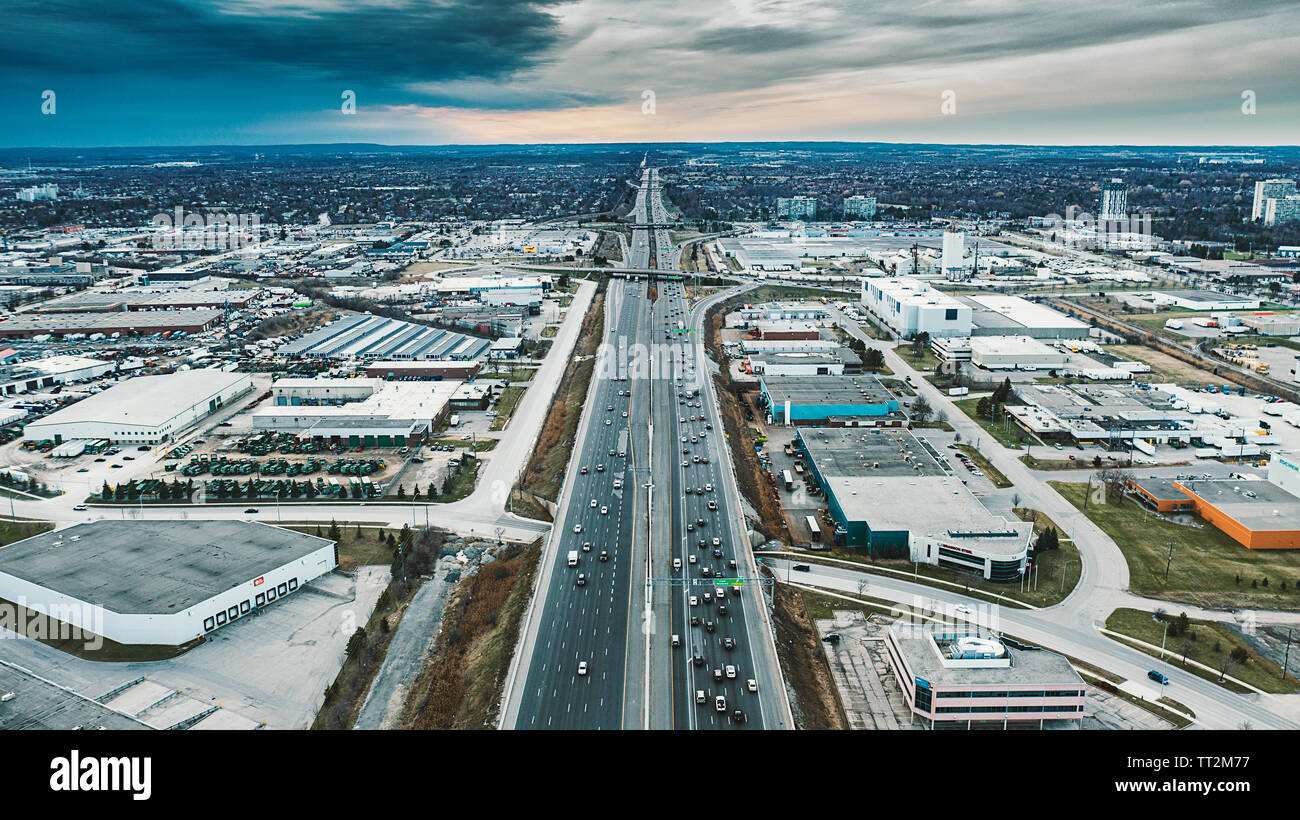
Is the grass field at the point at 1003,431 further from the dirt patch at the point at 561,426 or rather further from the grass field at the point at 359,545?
the grass field at the point at 359,545

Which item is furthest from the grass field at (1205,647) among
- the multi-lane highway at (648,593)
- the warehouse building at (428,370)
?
the warehouse building at (428,370)

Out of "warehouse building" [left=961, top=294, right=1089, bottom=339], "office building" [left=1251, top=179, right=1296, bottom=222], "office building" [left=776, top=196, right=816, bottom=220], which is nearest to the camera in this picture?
"warehouse building" [left=961, top=294, right=1089, bottom=339]

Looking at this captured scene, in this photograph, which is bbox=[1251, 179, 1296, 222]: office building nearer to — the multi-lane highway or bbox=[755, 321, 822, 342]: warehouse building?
bbox=[755, 321, 822, 342]: warehouse building

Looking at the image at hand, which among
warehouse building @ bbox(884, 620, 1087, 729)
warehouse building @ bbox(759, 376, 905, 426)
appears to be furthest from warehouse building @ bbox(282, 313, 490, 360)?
warehouse building @ bbox(884, 620, 1087, 729)

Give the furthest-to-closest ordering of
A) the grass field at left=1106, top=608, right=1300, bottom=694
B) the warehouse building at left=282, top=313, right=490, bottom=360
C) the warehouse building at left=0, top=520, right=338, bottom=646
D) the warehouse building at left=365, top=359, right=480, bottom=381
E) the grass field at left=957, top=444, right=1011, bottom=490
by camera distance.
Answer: the warehouse building at left=282, top=313, right=490, bottom=360
the warehouse building at left=365, top=359, right=480, bottom=381
the grass field at left=957, top=444, right=1011, bottom=490
the warehouse building at left=0, top=520, right=338, bottom=646
the grass field at left=1106, top=608, right=1300, bottom=694

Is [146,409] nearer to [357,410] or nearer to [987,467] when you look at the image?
[357,410]

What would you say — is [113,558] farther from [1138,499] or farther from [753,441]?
[1138,499]

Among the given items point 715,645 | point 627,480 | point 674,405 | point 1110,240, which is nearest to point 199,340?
point 674,405
